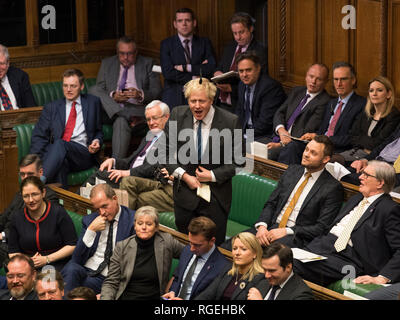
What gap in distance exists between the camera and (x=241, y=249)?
5.45 m

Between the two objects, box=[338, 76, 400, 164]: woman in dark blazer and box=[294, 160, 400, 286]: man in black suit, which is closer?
box=[294, 160, 400, 286]: man in black suit

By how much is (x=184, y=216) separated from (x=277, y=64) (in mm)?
2695

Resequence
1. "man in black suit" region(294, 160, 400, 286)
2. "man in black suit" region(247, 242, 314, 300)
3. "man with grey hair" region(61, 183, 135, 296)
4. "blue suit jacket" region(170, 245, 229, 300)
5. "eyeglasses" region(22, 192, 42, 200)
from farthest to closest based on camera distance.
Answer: "eyeglasses" region(22, 192, 42, 200) → "man with grey hair" region(61, 183, 135, 296) → "man in black suit" region(294, 160, 400, 286) → "blue suit jacket" region(170, 245, 229, 300) → "man in black suit" region(247, 242, 314, 300)

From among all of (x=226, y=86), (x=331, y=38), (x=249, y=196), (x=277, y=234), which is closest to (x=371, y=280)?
(x=277, y=234)

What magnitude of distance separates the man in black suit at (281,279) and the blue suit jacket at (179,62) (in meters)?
3.83

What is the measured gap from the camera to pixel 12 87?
870 centimetres

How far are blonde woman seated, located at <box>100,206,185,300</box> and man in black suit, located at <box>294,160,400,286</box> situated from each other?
80 cm

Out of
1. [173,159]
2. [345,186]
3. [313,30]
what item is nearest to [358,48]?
[313,30]

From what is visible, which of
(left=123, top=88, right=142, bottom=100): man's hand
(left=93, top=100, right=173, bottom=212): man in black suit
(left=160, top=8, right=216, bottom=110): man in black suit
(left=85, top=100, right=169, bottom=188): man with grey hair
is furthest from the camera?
(left=123, top=88, right=142, bottom=100): man's hand

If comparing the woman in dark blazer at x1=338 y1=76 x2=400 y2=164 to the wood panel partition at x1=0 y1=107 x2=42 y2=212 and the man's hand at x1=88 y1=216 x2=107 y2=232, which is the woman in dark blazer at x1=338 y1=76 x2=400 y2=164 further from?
the wood panel partition at x1=0 y1=107 x2=42 y2=212

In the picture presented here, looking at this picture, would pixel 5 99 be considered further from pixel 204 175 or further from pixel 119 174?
pixel 204 175

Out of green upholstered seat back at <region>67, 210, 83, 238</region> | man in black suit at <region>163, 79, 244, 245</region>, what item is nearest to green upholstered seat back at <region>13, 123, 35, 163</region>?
green upholstered seat back at <region>67, 210, 83, 238</region>

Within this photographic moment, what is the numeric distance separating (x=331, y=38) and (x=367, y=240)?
258 centimetres

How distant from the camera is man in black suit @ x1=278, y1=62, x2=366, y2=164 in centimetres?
734
